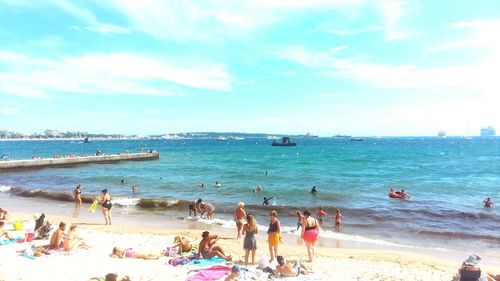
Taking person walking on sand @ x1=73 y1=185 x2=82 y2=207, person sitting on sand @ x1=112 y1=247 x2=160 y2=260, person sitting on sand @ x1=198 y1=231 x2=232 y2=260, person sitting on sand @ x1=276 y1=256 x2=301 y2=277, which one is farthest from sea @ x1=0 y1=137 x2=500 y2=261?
person sitting on sand @ x1=112 y1=247 x2=160 y2=260

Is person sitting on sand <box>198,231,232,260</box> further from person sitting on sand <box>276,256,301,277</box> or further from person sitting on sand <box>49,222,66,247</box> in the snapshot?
person sitting on sand <box>49,222,66,247</box>

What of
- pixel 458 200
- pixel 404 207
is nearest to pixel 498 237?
pixel 404 207

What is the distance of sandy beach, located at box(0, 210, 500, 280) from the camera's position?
10383 mm

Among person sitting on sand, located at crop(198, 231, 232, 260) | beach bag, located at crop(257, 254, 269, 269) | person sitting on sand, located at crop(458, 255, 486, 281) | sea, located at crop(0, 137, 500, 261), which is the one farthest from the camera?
sea, located at crop(0, 137, 500, 261)

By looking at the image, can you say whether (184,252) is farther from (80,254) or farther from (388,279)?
(388,279)

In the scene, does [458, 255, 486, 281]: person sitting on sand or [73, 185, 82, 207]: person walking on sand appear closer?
[458, 255, 486, 281]: person sitting on sand

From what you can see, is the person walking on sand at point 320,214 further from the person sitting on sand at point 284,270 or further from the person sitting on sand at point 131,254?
the person sitting on sand at point 131,254

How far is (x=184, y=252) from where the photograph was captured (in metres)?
12.3

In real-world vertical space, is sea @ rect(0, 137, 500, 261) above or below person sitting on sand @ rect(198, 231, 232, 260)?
below

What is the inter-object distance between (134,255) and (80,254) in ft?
5.65

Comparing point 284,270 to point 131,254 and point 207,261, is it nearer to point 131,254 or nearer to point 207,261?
point 207,261

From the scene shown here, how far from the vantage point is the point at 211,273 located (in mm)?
10164

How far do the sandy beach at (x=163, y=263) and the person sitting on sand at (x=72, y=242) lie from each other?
21 cm

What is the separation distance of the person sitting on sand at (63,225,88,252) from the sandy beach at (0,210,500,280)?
0.69 ft
